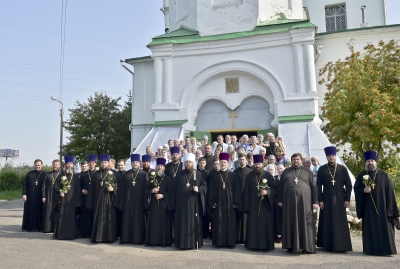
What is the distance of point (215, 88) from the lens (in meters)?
14.9

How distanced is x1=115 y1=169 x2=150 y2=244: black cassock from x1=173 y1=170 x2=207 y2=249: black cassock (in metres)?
0.75

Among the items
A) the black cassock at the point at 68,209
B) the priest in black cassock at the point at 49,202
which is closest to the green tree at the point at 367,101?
the black cassock at the point at 68,209

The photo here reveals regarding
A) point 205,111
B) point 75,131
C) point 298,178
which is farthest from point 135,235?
point 75,131

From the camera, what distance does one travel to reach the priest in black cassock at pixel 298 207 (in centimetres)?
637

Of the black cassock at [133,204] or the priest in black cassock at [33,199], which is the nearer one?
the black cassock at [133,204]

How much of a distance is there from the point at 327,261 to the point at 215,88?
9.82 metres

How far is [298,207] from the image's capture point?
21.3 feet

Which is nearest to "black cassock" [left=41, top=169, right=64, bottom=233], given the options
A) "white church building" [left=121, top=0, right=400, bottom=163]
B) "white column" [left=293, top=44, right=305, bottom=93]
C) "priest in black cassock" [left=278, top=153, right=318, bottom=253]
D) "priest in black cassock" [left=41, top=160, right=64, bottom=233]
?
"priest in black cassock" [left=41, top=160, right=64, bottom=233]

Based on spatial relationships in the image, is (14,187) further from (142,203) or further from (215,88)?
(142,203)

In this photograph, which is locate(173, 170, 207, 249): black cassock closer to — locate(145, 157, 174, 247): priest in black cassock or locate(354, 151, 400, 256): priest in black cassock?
locate(145, 157, 174, 247): priest in black cassock

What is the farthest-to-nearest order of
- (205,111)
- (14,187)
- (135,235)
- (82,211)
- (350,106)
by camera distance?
(14,187), (205,111), (350,106), (82,211), (135,235)

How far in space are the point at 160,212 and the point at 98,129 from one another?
15.4 m

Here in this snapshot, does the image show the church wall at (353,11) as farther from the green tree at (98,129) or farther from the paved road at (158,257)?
the paved road at (158,257)

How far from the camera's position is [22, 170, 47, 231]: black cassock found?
955 cm
